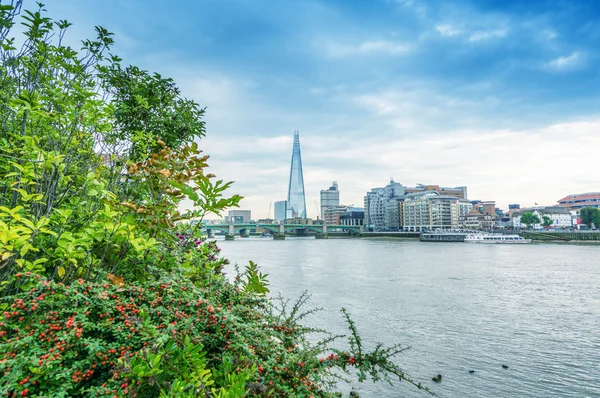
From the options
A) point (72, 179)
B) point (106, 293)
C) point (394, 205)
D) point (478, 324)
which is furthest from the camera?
point (394, 205)

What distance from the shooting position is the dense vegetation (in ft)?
8.07

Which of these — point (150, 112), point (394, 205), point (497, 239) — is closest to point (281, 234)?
point (497, 239)

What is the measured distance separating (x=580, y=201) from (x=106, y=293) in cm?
19522

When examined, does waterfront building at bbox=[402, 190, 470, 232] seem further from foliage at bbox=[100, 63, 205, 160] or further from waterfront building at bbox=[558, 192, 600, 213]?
foliage at bbox=[100, 63, 205, 160]

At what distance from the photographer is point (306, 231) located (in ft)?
446

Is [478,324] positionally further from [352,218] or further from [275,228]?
[352,218]

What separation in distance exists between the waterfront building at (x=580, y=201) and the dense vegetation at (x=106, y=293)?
183m

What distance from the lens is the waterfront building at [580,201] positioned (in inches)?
5724

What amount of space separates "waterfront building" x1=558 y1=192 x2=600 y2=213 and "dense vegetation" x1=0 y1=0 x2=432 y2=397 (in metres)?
183

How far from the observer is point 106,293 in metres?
3.03

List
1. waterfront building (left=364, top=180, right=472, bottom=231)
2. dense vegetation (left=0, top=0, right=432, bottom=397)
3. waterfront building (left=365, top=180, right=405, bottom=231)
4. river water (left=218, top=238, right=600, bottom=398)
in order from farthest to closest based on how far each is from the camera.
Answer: waterfront building (left=365, top=180, right=405, bottom=231) < waterfront building (left=364, top=180, right=472, bottom=231) < river water (left=218, top=238, right=600, bottom=398) < dense vegetation (left=0, top=0, right=432, bottom=397)

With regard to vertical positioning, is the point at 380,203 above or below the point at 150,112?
above

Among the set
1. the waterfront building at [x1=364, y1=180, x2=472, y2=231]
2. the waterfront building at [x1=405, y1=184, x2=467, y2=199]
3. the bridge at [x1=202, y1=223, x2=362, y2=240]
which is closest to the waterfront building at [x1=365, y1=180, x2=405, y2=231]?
the waterfront building at [x1=364, y1=180, x2=472, y2=231]

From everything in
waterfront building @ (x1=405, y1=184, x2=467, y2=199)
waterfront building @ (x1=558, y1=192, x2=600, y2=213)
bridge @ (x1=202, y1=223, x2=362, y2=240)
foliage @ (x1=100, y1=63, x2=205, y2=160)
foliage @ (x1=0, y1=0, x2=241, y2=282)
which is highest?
waterfront building @ (x1=405, y1=184, x2=467, y2=199)
